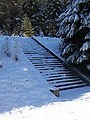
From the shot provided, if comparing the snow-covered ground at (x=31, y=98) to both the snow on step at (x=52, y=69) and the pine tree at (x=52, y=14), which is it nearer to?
the snow on step at (x=52, y=69)

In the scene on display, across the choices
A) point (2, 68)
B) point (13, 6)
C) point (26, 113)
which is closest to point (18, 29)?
point (13, 6)

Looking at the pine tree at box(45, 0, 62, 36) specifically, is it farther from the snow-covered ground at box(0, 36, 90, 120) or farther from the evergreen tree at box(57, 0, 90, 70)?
the snow-covered ground at box(0, 36, 90, 120)

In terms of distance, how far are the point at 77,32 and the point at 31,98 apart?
591 centimetres

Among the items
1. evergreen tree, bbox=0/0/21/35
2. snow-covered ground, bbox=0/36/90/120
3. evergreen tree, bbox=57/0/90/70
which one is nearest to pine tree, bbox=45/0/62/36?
evergreen tree, bbox=0/0/21/35

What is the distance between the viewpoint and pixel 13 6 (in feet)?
106

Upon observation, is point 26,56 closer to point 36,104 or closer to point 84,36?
point 84,36

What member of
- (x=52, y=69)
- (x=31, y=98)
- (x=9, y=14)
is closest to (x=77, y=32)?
(x=52, y=69)

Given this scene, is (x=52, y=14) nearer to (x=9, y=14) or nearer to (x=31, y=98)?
(x=9, y=14)

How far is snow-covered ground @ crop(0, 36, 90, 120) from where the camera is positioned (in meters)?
7.48

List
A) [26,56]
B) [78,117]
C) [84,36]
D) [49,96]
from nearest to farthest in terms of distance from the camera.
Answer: [78,117]
[49,96]
[84,36]
[26,56]

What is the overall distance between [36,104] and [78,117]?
2.08 metres

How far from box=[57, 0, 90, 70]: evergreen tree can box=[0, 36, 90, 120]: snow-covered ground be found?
1897mm

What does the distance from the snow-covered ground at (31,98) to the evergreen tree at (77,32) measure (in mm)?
1897

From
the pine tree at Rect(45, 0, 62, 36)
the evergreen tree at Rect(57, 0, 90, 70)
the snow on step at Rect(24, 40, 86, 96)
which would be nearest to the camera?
the snow on step at Rect(24, 40, 86, 96)
